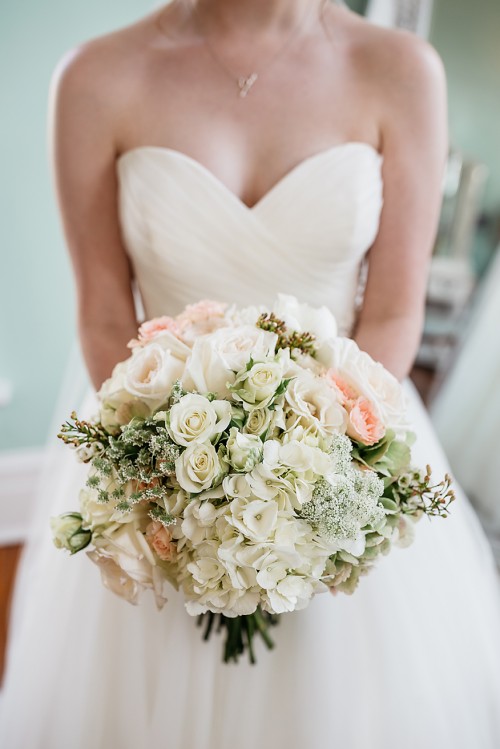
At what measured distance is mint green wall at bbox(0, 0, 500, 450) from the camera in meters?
1.49

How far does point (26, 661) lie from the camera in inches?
42.3

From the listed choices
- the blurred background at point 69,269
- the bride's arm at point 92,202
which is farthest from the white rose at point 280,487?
the blurred background at point 69,269

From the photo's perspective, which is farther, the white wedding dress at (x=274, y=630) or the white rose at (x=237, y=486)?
the white wedding dress at (x=274, y=630)

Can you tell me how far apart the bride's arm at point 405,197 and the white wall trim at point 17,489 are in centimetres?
140

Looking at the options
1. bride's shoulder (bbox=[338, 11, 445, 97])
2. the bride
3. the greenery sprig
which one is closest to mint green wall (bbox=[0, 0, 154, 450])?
the bride

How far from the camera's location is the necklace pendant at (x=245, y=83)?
3.65ft

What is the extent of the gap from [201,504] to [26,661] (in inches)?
28.5

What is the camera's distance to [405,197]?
1.09m

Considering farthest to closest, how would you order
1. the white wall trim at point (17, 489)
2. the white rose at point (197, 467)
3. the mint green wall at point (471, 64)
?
the mint green wall at point (471, 64) → the white wall trim at point (17, 489) → the white rose at point (197, 467)

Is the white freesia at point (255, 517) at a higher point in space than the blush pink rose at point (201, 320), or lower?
lower

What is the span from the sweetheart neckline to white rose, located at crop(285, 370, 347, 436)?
57cm

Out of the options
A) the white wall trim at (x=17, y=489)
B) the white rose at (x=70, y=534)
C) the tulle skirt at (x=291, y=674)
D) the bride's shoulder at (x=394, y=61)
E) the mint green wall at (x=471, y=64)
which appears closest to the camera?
the white rose at (x=70, y=534)

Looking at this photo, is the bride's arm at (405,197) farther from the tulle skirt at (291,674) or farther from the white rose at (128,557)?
the white rose at (128,557)

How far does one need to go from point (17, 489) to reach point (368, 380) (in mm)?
1746
